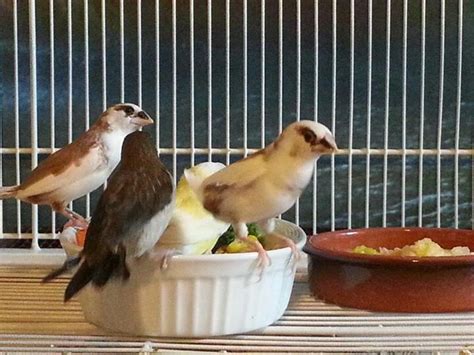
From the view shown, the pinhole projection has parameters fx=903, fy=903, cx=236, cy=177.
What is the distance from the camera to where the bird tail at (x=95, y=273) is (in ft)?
2.18

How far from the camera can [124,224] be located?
678 mm

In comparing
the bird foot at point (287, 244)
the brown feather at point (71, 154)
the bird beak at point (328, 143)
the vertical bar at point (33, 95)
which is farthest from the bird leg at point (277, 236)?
the vertical bar at point (33, 95)

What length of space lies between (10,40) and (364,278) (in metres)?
0.68

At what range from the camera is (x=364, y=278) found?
2.72 feet

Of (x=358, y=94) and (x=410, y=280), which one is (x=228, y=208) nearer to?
(x=410, y=280)

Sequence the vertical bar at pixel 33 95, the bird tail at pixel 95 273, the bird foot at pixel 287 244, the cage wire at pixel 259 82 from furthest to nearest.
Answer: the cage wire at pixel 259 82
the vertical bar at pixel 33 95
the bird foot at pixel 287 244
the bird tail at pixel 95 273

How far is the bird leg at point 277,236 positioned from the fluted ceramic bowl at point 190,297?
0.02m

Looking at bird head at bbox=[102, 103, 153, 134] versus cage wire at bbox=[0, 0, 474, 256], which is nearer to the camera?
bird head at bbox=[102, 103, 153, 134]

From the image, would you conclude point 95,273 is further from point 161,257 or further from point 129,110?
point 129,110

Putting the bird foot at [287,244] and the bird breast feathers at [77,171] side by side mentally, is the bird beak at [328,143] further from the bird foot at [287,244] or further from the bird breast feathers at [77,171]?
the bird breast feathers at [77,171]

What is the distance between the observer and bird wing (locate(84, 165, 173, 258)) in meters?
0.68

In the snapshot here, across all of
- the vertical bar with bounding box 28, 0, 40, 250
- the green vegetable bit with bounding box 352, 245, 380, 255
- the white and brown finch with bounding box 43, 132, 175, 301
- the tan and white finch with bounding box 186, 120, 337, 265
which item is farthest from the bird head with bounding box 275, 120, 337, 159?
the vertical bar with bounding box 28, 0, 40, 250

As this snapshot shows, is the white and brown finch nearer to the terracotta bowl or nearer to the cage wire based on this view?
the terracotta bowl

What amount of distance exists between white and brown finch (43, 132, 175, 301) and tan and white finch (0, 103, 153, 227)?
179 mm
